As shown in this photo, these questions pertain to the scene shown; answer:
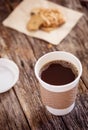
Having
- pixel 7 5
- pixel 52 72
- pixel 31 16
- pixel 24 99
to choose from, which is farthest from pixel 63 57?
pixel 7 5

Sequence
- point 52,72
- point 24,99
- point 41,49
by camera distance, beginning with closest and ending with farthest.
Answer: point 52,72, point 24,99, point 41,49

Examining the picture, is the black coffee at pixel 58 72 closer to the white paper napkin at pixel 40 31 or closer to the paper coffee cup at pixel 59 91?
the paper coffee cup at pixel 59 91

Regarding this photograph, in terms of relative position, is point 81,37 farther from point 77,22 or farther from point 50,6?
point 50,6

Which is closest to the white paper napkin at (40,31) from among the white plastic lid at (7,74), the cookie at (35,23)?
the cookie at (35,23)

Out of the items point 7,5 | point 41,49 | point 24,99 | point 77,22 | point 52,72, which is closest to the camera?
point 52,72

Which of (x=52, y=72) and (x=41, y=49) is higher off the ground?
(x=52, y=72)

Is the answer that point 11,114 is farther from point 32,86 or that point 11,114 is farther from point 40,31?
point 40,31

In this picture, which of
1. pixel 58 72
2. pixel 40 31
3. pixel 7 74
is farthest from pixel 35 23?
pixel 58 72
